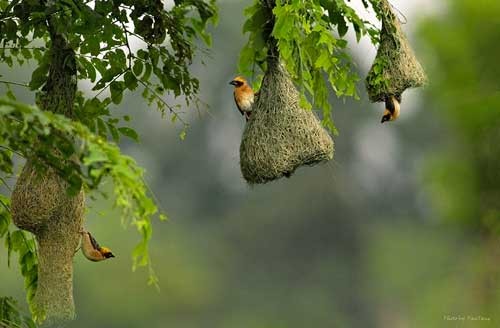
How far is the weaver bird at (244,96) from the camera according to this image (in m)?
4.43

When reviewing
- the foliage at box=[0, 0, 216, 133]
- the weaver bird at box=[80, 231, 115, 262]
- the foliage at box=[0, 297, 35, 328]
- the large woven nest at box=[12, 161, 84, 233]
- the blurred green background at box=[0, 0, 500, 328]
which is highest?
the foliage at box=[0, 0, 216, 133]

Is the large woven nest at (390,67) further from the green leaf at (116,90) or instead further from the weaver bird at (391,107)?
the green leaf at (116,90)

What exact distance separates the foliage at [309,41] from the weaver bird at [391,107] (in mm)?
208

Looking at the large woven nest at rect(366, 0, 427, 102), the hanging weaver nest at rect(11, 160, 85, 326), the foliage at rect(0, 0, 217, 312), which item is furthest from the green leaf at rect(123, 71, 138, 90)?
the large woven nest at rect(366, 0, 427, 102)

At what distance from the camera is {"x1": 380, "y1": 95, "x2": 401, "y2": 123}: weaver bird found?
174 inches

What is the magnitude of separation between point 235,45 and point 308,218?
395 cm

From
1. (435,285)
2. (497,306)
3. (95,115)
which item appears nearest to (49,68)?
(95,115)

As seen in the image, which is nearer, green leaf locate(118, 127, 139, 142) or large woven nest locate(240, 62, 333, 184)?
large woven nest locate(240, 62, 333, 184)

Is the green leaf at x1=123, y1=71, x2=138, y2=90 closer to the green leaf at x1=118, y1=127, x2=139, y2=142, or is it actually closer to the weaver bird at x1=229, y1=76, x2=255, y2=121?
the green leaf at x1=118, y1=127, x2=139, y2=142

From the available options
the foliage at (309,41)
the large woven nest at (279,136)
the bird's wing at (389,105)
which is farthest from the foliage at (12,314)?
the bird's wing at (389,105)

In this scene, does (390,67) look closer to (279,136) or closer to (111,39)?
(279,136)

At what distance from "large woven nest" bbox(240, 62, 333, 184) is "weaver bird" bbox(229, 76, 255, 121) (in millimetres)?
164

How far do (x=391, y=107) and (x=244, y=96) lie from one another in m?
0.56

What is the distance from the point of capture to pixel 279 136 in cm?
414
